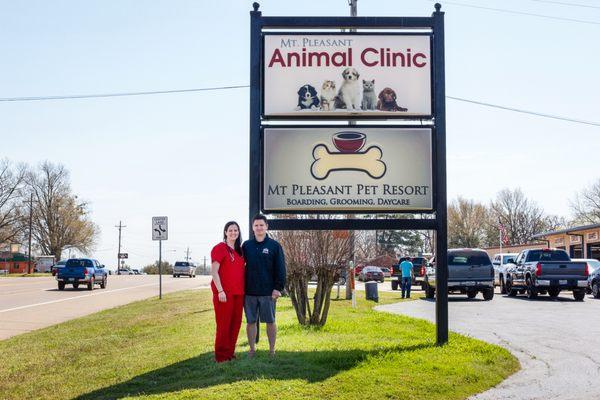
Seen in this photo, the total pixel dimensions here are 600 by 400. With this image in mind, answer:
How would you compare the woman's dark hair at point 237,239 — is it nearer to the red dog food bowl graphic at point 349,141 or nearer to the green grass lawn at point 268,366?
the green grass lawn at point 268,366

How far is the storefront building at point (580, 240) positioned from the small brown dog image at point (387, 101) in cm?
3883

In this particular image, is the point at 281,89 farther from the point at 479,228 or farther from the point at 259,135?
the point at 479,228

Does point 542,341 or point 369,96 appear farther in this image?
point 542,341

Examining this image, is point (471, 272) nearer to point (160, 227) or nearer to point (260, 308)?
point (160, 227)

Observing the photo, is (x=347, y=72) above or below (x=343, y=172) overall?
above

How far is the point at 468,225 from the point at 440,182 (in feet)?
313

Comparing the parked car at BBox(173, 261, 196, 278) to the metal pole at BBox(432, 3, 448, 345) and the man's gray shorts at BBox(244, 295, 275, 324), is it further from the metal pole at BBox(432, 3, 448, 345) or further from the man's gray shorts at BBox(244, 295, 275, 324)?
the man's gray shorts at BBox(244, 295, 275, 324)

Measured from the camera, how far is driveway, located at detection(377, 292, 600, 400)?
823 centimetres

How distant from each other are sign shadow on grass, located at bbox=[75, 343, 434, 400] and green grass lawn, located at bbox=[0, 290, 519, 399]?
0.05 ft

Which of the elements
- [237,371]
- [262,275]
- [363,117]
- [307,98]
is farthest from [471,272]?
[237,371]

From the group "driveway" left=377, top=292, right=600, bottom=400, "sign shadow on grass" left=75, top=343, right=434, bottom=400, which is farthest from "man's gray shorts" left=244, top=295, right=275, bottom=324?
"driveway" left=377, top=292, right=600, bottom=400

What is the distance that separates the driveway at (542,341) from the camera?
27.0ft

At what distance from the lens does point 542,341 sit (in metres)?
12.6

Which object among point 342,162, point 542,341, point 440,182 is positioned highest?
point 342,162
